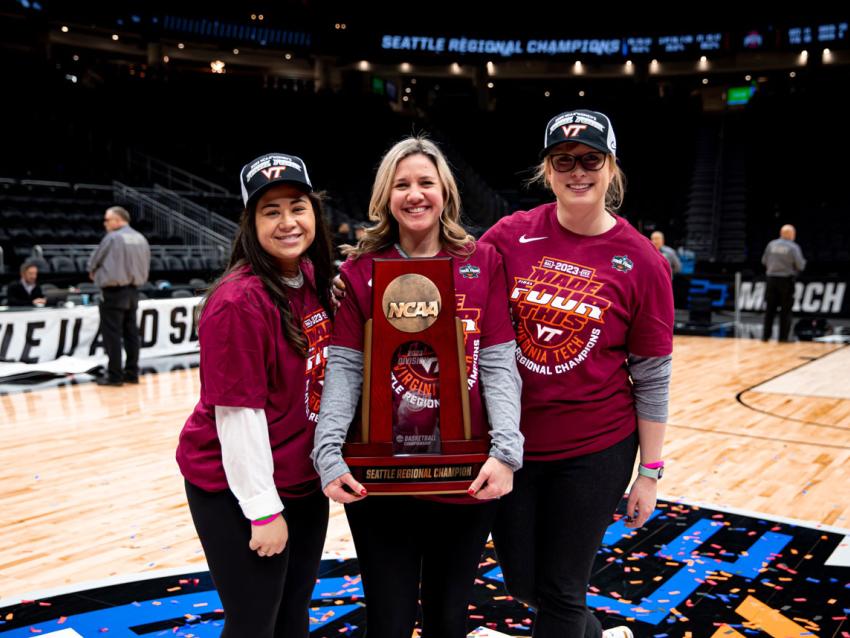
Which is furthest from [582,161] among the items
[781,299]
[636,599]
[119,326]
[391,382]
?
[781,299]

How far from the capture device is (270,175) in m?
1.69

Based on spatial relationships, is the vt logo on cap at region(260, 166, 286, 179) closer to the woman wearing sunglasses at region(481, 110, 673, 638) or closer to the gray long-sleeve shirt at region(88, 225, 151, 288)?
the woman wearing sunglasses at region(481, 110, 673, 638)

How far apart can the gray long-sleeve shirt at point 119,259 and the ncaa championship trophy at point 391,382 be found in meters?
5.96

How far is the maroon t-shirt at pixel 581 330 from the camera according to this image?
1.88m

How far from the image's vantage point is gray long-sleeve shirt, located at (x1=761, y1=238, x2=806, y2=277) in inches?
413

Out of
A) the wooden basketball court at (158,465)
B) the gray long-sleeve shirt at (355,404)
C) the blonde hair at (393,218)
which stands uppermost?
the blonde hair at (393,218)

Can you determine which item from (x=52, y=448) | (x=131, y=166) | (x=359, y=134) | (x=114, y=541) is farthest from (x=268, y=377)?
(x=359, y=134)

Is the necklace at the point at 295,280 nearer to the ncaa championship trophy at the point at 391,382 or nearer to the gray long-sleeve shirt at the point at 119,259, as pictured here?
the ncaa championship trophy at the point at 391,382

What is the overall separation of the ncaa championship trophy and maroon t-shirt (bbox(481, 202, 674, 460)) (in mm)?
315

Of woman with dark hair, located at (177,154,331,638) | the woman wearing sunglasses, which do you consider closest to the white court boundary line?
woman with dark hair, located at (177,154,331,638)

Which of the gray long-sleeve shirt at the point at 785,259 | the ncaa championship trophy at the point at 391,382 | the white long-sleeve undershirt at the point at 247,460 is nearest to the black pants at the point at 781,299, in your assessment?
the gray long-sleeve shirt at the point at 785,259

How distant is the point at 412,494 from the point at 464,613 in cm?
36

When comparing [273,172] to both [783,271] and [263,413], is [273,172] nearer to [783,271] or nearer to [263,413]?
[263,413]

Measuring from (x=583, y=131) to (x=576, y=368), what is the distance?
579 mm
